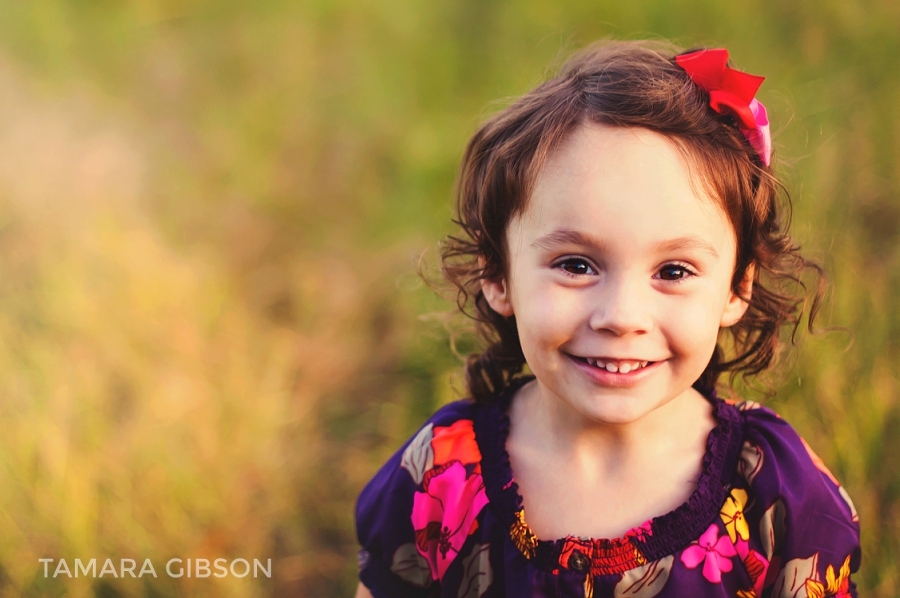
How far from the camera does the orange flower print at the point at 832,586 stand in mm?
1306

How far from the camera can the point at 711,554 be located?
131 cm

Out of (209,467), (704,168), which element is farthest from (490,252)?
(209,467)

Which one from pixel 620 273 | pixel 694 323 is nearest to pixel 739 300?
pixel 694 323

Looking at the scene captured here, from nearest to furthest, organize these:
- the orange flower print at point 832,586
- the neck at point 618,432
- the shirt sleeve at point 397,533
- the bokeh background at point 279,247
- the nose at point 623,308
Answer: the nose at point 623,308 → the orange flower print at point 832,586 → the neck at point 618,432 → the shirt sleeve at point 397,533 → the bokeh background at point 279,247

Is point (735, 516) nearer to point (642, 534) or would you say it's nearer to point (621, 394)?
point (642, 534)

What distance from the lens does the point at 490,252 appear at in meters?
1.52

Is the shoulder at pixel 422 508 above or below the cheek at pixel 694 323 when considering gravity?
below

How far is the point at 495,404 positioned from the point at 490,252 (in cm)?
32

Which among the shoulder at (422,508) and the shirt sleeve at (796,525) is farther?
the shoulder at (422,508)

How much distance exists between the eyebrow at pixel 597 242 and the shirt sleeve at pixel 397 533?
1.68 ft

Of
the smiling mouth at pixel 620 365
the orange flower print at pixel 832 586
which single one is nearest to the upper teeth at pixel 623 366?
the smiling mouth at pixel 620 365

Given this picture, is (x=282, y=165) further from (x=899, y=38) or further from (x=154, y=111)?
(x=899, y=38)

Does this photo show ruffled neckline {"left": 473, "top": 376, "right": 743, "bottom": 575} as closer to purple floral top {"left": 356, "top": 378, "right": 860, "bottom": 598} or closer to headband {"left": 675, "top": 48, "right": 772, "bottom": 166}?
purple floral top {"left": 356, "top": 378, "right": 860, "bottom": 598}

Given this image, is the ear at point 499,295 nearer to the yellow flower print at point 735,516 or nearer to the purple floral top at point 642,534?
the purple floral top at point 642,534
